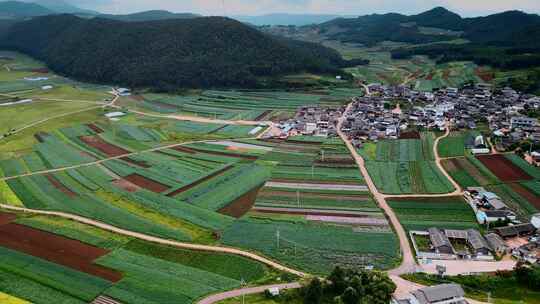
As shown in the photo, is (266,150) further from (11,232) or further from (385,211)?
(11,232)

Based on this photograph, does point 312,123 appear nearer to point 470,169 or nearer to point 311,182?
point 311,182

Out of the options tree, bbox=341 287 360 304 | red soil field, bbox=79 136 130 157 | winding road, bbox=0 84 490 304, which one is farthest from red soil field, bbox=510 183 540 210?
red soil field, bbox=79 136 130 157

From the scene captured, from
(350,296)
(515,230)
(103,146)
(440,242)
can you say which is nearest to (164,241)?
(350,296)

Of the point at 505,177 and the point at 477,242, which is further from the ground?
the point at 505,177

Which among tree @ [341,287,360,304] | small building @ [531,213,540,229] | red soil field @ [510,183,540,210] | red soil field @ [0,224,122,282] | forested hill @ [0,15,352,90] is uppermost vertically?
forested hill @ [0,15,352,90]

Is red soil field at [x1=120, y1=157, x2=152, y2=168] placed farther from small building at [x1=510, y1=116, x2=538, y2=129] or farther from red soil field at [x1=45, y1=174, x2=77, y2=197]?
small building at [x1=510, y1=116, x2=538, y2=129]
